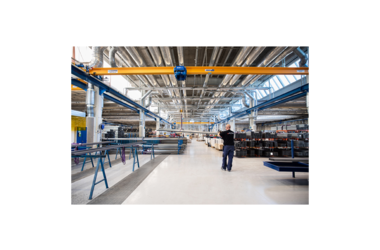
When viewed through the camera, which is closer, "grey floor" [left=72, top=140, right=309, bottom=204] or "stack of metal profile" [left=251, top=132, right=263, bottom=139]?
"grey floor" [left=72, top=140, right=309, bottom=204]

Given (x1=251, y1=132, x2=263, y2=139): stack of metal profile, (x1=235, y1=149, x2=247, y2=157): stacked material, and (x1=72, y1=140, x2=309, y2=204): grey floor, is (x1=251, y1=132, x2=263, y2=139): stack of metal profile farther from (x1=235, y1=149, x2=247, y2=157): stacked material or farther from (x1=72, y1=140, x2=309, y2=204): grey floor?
(x1=72, y1=140, x2=309, y2=204): grey floor

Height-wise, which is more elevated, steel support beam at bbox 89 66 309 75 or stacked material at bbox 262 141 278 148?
steel support beam at bbox 89 66 309 75

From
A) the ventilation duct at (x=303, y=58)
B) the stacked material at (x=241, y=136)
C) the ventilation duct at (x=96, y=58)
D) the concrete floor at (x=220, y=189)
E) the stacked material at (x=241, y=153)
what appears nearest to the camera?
the concrete floor at (x=220, y=189)

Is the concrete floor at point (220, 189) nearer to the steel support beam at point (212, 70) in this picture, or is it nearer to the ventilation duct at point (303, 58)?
the steel support beam at point (212, 70)

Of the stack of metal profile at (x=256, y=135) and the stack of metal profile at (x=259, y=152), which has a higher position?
the stack of metal profile at (x=256, y=135)

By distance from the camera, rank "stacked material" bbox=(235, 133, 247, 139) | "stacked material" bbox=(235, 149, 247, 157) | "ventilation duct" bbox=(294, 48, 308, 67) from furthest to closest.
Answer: "stacked material" bbox=(235, 133, 247, 139)
"stacked material" bbox=(235, 149, 247, 157)
"ventilation duct" bbox=(294, 48, 308, 67)

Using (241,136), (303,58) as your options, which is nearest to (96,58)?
(241,136)

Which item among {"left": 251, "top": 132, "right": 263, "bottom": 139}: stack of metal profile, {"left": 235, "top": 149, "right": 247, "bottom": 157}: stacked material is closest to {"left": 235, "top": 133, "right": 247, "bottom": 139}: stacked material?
{"left": 251, "top": 132, "right": 263, "bottom": 139}: stack of metal profile

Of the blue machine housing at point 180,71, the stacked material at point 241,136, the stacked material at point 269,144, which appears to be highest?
the blue machine housing at point 180,71

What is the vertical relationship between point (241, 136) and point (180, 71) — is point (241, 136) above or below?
below

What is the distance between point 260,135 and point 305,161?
3.93m

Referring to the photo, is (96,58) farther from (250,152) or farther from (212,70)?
(250,152)

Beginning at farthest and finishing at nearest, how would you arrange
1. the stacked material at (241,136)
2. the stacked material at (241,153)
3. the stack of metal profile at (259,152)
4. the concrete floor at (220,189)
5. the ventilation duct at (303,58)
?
the stack of metal profile at (259,152) < the stacked material at (241,136) < the stacked material at (241,153) < the ventilation duct at (303,58) < the concrete floor at (220,189)

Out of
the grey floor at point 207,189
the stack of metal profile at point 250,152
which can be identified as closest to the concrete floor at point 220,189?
the grey floor at point 207,189
